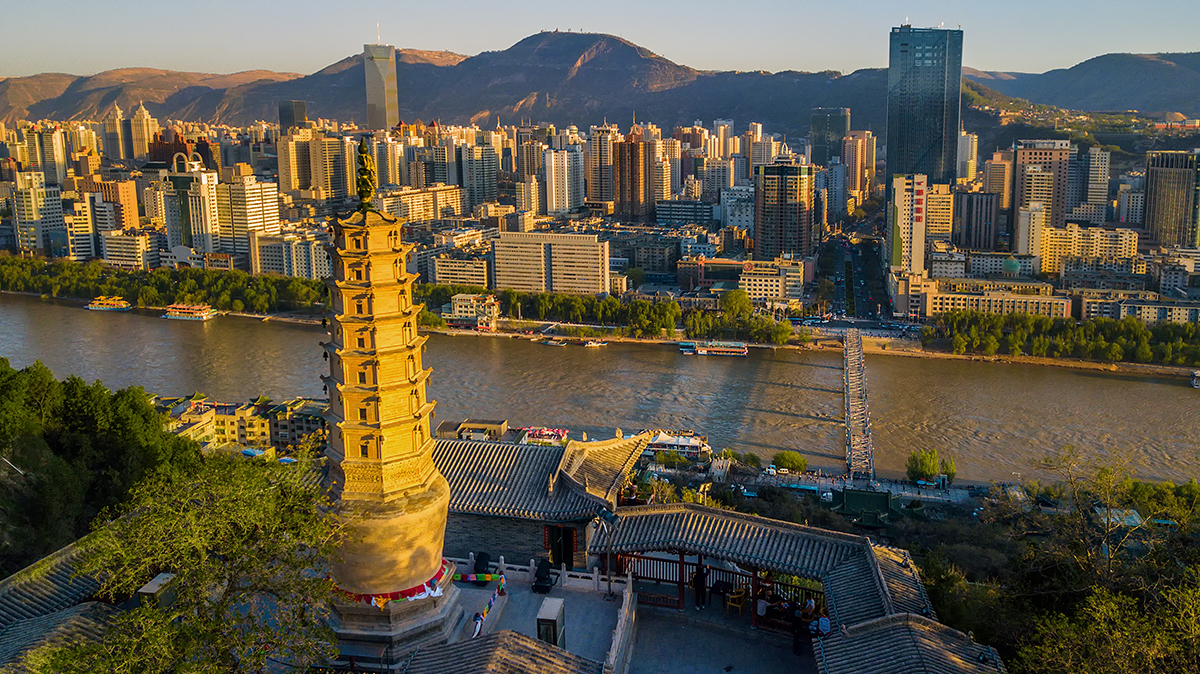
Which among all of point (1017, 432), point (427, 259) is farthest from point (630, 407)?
point (427, 259)

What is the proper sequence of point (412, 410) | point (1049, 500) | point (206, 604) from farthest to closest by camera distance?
point (1049, 500), point (412, 410), point (206, 604)

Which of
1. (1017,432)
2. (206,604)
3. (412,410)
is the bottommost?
(1017,432)

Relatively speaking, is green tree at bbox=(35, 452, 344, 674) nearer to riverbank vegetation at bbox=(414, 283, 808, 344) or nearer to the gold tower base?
the gold tower base

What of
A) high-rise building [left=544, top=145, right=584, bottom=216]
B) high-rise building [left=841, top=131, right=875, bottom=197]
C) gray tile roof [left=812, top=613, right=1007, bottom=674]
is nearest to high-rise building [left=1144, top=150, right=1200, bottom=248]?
high-rise building [left=841, top=131, right=875, bottom=197]

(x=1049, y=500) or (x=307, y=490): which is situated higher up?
(x=307, y=490)

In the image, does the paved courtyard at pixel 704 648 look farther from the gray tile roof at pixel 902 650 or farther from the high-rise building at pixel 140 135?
the high-rise building at pixel 140 135

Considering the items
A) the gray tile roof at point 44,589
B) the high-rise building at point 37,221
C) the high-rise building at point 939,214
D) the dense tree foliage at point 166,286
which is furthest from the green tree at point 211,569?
the high-rise building at point 37,221

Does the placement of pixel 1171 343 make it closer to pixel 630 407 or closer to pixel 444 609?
pixel 630 407
